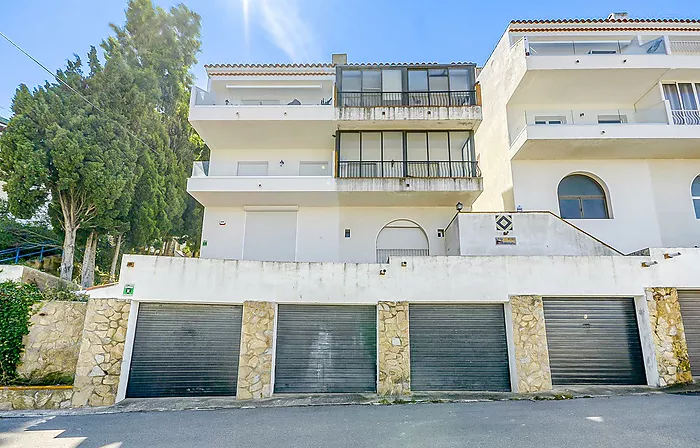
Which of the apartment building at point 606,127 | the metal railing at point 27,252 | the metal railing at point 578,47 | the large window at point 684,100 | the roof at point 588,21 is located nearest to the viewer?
the apartment building at point 606,127

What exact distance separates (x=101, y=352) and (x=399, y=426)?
24.5 ft

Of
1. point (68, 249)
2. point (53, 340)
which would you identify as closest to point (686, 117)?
point (53, 340)

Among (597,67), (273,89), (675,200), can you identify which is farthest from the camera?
(273,89)

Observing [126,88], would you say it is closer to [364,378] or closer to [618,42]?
[364,378]

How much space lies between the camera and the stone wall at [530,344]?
9125 mm

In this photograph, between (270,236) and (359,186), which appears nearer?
(359,186)

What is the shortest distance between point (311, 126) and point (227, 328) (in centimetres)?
878

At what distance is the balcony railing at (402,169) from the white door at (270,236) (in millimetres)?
3127

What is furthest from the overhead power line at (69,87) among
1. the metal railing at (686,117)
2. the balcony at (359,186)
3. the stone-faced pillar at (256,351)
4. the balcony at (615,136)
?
the metal railing at (686,117)

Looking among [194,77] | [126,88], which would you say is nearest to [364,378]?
[126,88]

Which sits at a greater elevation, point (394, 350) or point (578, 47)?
point (578, 47)

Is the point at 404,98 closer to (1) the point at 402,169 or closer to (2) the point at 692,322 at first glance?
(1) the point at 402,169

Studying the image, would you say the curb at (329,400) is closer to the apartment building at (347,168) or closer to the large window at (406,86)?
the apartment building at (347,168)

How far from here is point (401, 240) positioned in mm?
15102
